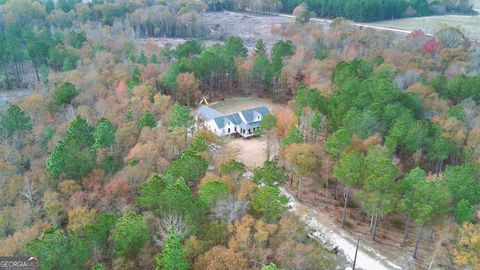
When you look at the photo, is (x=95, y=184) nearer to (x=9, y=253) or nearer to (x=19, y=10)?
(x=9, y=253)

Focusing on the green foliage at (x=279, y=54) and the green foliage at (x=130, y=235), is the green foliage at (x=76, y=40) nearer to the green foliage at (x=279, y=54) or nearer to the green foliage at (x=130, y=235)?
the green foliage at (x=279, y=54)

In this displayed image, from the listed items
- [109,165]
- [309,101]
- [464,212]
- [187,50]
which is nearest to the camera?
[464,212]

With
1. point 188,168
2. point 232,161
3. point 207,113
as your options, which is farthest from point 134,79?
point 232,161

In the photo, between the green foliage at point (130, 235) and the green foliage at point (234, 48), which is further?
the green foliage at point (234, 48)

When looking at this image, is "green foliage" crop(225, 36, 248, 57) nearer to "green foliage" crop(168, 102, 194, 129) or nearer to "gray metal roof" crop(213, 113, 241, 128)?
"gray metal roof" crop(213, 113, 241, 128)

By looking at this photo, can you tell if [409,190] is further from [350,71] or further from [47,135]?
[47,135]

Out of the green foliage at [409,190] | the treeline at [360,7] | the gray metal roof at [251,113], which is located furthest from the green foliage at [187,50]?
the treeline at [360,7]

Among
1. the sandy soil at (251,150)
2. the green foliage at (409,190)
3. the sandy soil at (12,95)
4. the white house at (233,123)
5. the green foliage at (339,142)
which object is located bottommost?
the sandy soil at (12,95)
